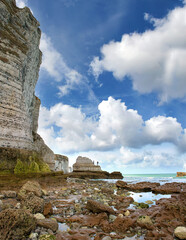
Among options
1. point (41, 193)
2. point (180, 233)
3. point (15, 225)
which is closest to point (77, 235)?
point (15, 225)

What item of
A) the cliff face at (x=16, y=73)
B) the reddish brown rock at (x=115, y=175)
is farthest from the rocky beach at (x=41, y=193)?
the reddish brown rock at (x=115, y=175)

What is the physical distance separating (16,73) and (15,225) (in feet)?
60.7

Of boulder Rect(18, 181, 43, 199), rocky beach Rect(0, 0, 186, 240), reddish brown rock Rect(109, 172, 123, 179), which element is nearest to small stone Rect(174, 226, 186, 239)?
rocky beach Rect(0, 0, 186, 240)

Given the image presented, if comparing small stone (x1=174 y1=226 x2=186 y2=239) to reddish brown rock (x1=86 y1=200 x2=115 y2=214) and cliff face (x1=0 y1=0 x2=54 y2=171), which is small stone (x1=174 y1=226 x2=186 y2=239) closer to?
reddish brown rock (x1=86 y1=200 x2=115 y2=214)

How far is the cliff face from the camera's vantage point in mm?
15988

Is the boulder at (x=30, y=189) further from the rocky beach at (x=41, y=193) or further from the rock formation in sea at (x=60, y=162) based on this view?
the rock formation in sea at (x=60, y=162)

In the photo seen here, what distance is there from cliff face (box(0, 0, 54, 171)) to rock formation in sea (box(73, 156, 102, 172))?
31278 mm

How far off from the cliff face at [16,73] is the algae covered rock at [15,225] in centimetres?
1258

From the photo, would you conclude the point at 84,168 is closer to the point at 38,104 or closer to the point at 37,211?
the point at 38,104

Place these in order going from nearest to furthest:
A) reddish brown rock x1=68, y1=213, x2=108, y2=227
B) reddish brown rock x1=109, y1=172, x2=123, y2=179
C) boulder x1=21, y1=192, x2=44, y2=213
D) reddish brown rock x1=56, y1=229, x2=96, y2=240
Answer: reddish brown rock x1=56, y1=229, x2=96, y2=240 < reddish brown rock x1=68, y1=213, x2=108, y2=227 < boulder x1=21, y1=192, x2=44, y2=213 < reddish brown rock x1=109, y1=172, x2=123, y2=179

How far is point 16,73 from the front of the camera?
1817 centimetres

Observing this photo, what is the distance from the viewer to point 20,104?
17828 mm

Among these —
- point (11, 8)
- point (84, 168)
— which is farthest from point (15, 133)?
point (84, 168)

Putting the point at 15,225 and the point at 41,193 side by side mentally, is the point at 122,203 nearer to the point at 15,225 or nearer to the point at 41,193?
the point at 41,193
